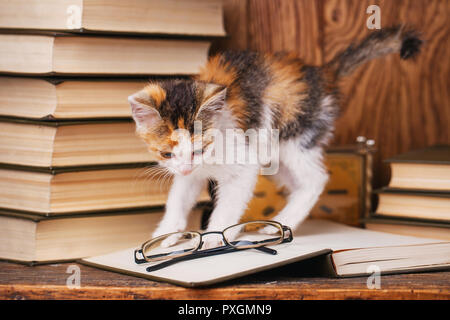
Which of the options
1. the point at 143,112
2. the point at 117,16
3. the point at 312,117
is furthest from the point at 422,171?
the point at 117,16

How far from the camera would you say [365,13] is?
1.31 meters

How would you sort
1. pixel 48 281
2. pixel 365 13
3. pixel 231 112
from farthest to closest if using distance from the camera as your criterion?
pixel 365 13
pixel 231 112
pixel 48 281

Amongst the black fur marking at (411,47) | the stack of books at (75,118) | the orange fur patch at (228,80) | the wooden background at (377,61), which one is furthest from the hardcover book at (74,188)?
the black fur marking at (411,47)

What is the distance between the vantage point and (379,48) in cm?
114

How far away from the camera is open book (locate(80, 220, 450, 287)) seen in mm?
810

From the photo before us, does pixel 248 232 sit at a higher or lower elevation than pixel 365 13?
lower

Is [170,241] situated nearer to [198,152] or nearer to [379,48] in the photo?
[198,152]

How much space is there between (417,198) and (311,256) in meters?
0.33

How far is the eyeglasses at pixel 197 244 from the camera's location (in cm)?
88

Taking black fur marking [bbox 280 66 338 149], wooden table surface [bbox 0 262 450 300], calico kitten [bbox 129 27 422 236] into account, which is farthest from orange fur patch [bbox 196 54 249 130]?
wooden table surface [bbox 0 262 450 300]

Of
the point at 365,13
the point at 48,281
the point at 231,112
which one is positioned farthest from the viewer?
the point at 365,13

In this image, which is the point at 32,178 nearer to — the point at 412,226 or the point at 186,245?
the point at 186,245
